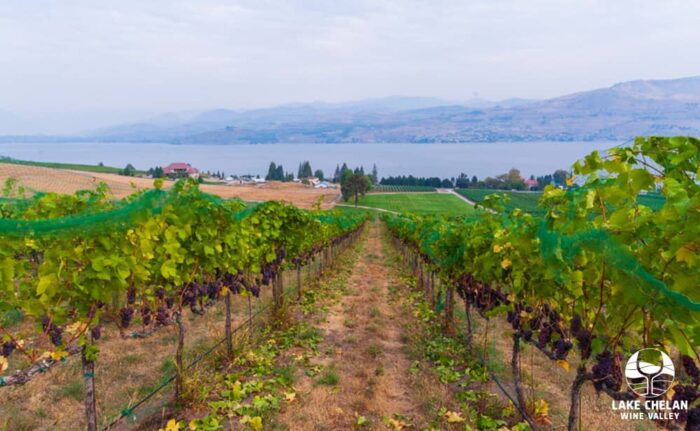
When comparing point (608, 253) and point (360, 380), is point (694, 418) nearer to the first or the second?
point (608, 253)

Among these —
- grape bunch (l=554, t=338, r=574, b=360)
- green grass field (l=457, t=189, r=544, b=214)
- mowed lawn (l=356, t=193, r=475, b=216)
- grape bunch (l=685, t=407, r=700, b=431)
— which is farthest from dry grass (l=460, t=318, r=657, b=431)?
mowed lawn (l=356, t=193, r=475, b=216)

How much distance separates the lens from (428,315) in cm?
1032

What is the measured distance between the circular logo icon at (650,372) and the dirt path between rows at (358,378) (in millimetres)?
2698

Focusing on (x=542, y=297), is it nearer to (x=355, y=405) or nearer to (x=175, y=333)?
(x=355, y=405)

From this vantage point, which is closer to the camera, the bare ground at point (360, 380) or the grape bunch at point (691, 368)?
the grape bunch at point (691, 368)

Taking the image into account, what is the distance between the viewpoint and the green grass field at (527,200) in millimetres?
3711

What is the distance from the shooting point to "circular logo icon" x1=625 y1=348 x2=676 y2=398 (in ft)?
10.8

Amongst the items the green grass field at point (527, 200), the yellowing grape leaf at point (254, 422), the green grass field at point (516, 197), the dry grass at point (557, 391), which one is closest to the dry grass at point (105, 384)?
the yellowing grape leaf at point (254, 422)

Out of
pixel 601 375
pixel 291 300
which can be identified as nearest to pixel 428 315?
pixel 291 300

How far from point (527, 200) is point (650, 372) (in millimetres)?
82080

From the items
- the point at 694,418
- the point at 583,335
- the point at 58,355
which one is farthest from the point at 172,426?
the point at 694,418

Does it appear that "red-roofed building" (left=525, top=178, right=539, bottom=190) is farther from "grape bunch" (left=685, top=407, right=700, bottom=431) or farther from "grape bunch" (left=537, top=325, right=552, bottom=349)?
"grape bunch" (left=685, top=407, right=700, bottom=431)

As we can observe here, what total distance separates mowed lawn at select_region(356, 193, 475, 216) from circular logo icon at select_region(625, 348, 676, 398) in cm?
6778

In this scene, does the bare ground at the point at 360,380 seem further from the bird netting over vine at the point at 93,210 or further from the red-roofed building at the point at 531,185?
the red-roofed building at the point at 531,185
